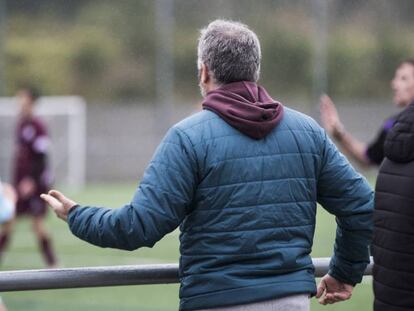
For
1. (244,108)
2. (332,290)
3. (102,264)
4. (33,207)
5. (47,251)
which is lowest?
(102,264)

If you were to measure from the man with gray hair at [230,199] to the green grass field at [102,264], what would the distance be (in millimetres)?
2626

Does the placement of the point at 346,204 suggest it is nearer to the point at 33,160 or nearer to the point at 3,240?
the point at 3,240

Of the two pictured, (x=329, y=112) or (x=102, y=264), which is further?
(x=102, y=264)

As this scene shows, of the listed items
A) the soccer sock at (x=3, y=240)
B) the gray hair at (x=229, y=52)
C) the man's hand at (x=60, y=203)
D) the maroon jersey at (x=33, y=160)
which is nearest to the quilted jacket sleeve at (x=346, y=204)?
the gray hair at (x=229, y=52)

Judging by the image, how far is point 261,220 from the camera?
3.59 meters

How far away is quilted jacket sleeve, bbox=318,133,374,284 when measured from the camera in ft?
12.5

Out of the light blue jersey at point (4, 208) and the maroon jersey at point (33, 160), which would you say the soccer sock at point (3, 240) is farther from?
the light blue jersey at point (4, 208)

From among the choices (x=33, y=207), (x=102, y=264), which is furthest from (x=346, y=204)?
(x=33, y=207)

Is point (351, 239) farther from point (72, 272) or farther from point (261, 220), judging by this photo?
point (72, 272)

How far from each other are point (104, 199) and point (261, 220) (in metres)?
18.0

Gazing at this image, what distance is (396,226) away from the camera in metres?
3.72

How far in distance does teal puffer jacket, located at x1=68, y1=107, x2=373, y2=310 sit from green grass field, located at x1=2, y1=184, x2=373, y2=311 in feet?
8.64

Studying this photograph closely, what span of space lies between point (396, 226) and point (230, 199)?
0.61 meters

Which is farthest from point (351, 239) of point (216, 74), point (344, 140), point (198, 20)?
point (198, 20)
